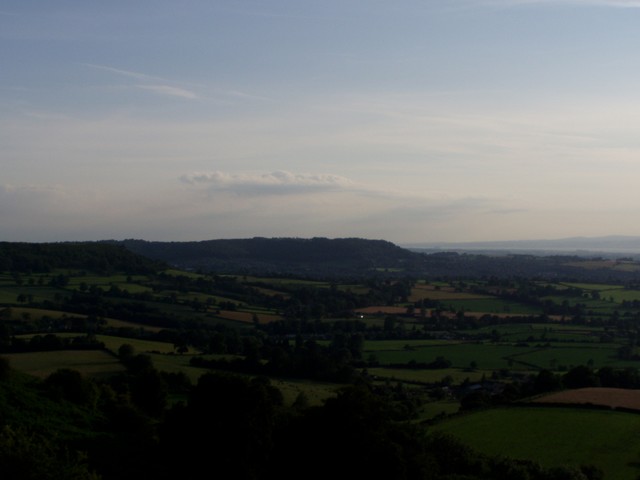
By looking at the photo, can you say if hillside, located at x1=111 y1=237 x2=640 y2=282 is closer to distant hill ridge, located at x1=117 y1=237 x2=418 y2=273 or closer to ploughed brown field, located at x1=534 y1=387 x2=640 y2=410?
distant hill ridge, located at x1=117 y1=237 x2=418 y2=273

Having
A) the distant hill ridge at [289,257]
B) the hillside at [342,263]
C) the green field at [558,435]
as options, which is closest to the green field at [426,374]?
the green field at [558,435]

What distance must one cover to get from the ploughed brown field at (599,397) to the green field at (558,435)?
4.13 feet

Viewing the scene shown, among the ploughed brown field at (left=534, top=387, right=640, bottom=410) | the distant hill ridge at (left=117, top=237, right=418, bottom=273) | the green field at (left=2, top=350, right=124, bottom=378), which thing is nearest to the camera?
the ploughed brown field at (left=534, top=387, right=640, bottom=410)

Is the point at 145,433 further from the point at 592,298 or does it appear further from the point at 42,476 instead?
the point at 592,298

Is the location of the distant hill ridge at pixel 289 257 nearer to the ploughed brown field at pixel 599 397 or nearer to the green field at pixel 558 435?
the ploughed brown field at pixel 599 397

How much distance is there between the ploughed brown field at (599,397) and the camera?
43.1 m

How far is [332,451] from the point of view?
29094 millimetres

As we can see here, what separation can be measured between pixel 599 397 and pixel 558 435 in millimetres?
7576

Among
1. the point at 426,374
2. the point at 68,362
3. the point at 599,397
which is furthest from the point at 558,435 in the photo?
the point at 68,362

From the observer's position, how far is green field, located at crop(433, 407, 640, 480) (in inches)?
1372

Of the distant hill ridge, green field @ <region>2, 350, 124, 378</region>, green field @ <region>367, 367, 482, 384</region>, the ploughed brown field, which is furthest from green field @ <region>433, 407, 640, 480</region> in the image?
the distant hill ridge

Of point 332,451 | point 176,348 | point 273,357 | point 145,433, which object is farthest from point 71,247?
point 332,451

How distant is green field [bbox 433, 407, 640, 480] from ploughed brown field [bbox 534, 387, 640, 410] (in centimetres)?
126

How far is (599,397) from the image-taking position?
44.8m
